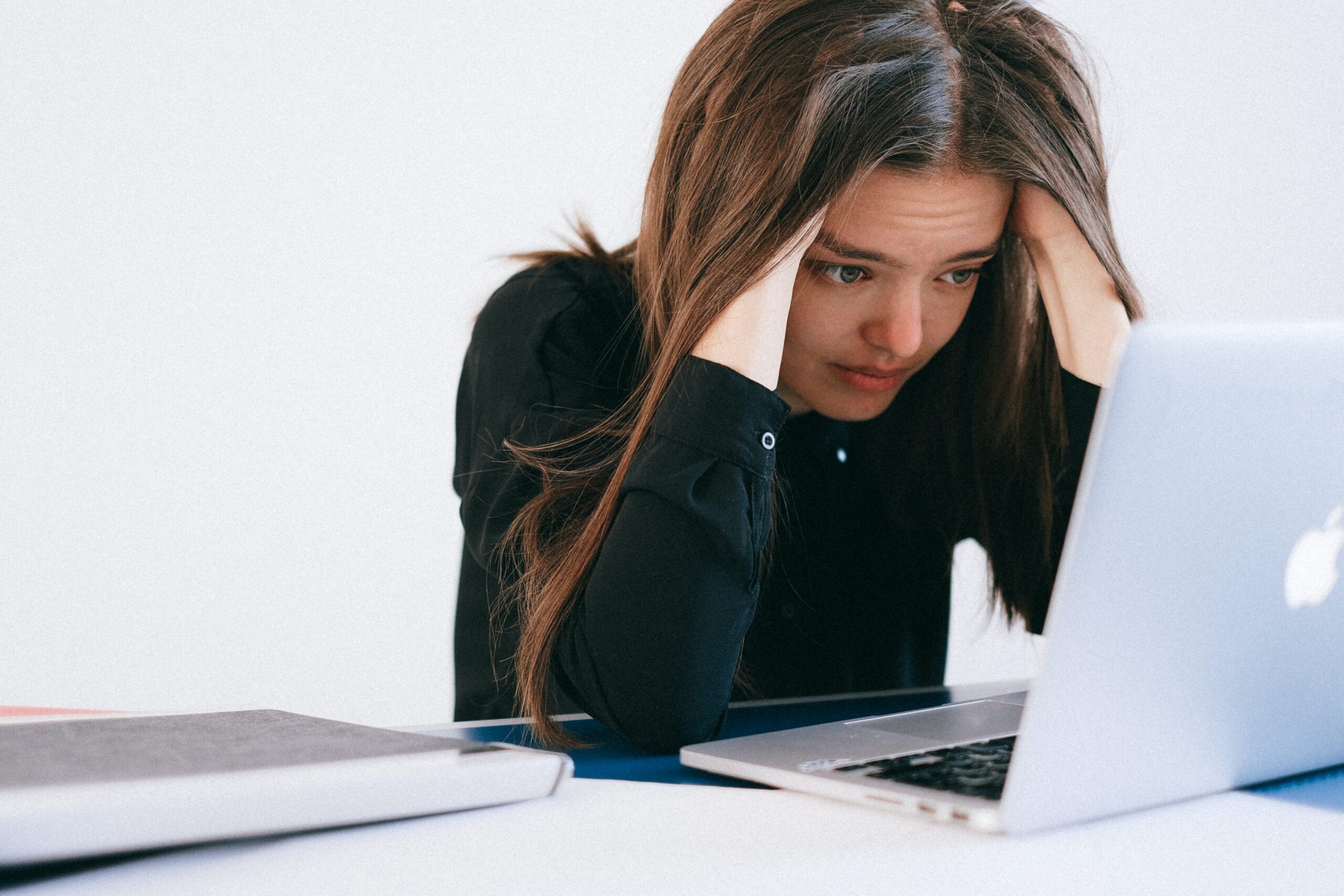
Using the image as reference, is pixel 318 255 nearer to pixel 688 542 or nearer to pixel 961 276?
pixel 961 276

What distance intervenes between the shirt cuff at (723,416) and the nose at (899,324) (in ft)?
0.68

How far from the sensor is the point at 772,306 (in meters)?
0.91

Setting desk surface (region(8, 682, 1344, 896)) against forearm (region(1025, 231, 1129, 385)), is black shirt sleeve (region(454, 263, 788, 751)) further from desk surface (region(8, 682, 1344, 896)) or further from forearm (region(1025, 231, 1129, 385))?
forearm (region(1025, 231, 1129, 385))

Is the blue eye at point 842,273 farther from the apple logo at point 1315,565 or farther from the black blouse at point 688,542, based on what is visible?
the apple logo at point 1315,565

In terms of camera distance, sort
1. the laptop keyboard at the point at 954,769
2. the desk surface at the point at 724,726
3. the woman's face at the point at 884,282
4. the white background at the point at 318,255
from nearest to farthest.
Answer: the laptop keyboard at the point at 954,769, the desk surface at the point at 724,726, the woman's face at the point at 884,282, the white background at the point at 318,255

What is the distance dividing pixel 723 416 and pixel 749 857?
0.41 metres

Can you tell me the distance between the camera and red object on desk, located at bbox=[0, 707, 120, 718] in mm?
743

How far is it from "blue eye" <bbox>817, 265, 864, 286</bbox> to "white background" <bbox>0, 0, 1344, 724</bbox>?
3.64ft

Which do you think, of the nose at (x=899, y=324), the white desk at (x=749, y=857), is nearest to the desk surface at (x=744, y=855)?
the white desk at (x=749, y=857)

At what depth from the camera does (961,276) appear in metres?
1.08

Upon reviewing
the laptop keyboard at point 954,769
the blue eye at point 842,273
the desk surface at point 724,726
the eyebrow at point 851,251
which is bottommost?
the desk surface at point 724,726

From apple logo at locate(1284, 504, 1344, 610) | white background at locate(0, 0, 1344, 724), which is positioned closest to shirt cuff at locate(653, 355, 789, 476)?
apple logo at locate(1284, 504, 1344, 610)

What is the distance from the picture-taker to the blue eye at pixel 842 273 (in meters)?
1.01

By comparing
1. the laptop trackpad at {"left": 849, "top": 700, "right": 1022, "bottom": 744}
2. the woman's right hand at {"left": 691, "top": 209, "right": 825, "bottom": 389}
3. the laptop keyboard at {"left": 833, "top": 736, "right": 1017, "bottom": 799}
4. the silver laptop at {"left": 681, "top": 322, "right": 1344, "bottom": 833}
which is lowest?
the laptop trackpad at {"left": 849, "top": 700, "right": 1022, "bottom": 744}
